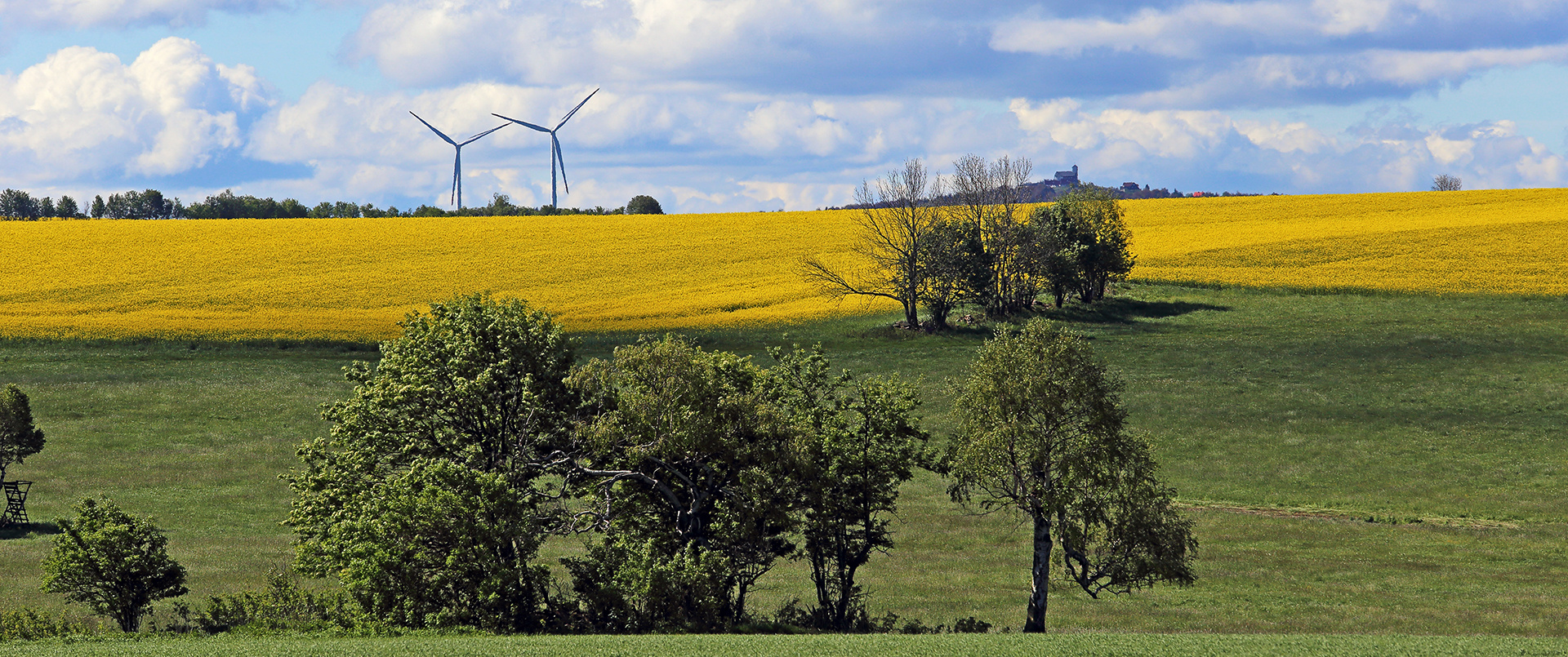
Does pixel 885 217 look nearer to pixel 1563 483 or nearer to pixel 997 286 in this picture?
pixel 997 286

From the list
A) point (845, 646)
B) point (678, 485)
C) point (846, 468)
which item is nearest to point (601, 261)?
point (678, 485)

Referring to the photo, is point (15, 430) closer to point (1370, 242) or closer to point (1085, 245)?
point (1085, 245)

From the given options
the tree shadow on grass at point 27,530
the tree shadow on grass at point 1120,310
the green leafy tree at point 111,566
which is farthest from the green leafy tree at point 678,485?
the tree shadow on grass at point 1120,310

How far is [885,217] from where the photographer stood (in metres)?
93.2

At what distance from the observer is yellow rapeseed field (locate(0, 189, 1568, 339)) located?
8581 centimetres

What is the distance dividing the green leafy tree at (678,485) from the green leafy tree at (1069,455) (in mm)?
5186

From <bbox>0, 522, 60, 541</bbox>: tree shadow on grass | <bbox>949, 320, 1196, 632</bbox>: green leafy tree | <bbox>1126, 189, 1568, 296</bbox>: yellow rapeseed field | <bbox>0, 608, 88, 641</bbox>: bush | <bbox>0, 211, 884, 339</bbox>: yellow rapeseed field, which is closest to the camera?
<bbox>0, 608, 88, 641</bbox>: bush

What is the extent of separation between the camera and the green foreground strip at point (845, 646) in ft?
83.8

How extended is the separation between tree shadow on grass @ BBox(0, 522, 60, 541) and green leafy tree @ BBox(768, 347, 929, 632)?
26029mm

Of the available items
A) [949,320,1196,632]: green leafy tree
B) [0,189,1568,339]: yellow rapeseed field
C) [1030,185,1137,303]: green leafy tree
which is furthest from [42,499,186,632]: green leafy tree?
[1030,185,1137,303]: green leafy tree

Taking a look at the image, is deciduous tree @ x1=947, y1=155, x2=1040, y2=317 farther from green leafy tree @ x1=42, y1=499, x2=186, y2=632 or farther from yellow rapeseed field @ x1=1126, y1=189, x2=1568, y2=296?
green leafy tree @ x1=42, y1=499, x2=186, y2=632

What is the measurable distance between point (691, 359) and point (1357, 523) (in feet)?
89.6

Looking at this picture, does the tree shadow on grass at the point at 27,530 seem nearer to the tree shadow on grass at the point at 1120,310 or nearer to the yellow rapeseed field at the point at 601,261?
the yellow rapeseed field at the point at 601,261

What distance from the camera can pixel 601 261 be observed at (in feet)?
350
